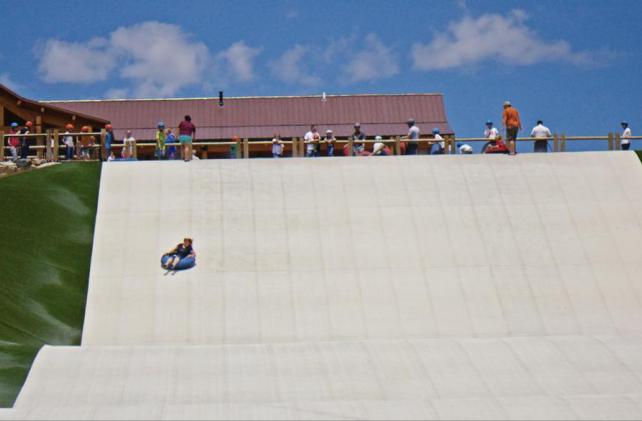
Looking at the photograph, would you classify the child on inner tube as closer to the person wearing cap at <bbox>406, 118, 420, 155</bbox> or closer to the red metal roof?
the person wearing cap at <bbox>406, 118, 420, 155</bbox>

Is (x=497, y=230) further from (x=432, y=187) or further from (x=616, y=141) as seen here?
(x=616, y=141)

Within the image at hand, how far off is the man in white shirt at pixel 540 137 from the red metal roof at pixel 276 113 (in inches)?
531

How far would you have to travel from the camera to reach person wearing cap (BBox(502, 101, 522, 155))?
135ft

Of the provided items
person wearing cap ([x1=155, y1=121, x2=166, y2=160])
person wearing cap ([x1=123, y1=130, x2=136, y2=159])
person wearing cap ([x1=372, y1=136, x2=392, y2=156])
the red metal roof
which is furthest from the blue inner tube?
the red metal roof

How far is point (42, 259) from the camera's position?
33.7 m

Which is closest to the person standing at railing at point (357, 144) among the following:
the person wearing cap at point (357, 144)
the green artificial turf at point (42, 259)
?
the person wearing cap at point (357, 144)

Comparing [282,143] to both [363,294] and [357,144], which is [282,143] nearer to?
[357,144]

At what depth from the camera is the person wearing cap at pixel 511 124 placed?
135 ft

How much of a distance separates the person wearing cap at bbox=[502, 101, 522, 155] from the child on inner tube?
38.8 feet

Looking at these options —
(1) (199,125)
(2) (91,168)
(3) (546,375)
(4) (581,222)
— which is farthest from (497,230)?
(1) (199,125)

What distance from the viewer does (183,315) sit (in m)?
32.6

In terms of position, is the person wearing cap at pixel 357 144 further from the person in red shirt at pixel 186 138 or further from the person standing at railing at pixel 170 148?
the person standing at railing at pixel 170 148

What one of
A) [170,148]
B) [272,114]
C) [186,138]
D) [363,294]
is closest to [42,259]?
[186,138]

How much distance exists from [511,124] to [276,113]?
1771 cm
